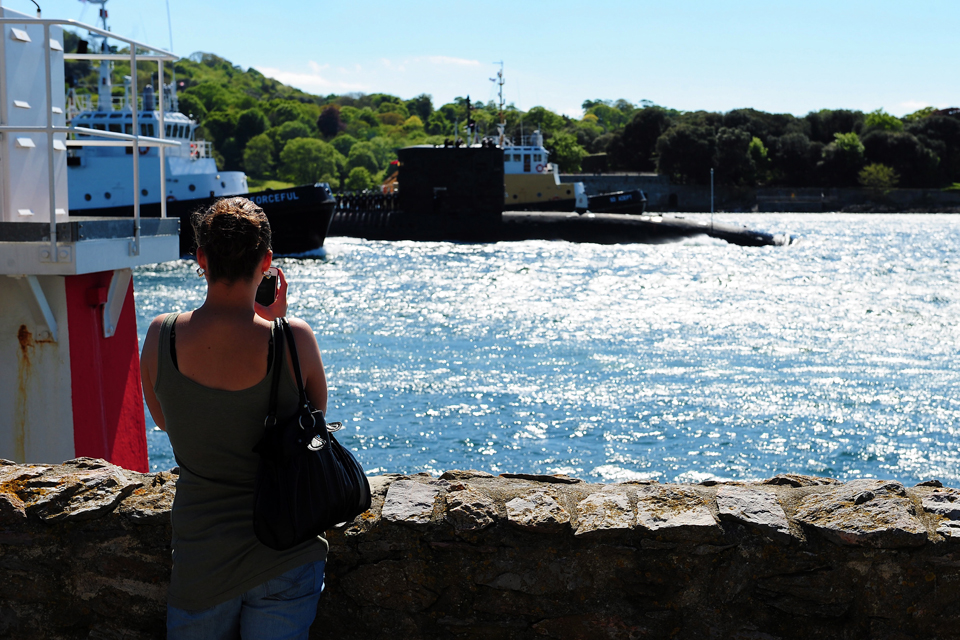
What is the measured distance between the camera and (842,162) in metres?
88.7

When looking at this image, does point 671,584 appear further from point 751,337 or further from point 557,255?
point 557,255

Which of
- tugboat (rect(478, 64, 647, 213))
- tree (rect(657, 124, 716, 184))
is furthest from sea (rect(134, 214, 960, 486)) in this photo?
tree (rect(657, 124, 716, 184))

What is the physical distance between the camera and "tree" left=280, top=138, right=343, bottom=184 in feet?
388

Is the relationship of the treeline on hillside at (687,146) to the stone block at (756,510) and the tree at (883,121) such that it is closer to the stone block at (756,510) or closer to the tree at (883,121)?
the tree at (883,121)

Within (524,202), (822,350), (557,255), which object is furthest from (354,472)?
(524,202)

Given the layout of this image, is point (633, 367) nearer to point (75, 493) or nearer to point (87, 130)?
point (87, 130)

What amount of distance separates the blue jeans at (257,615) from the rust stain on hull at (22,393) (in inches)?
127

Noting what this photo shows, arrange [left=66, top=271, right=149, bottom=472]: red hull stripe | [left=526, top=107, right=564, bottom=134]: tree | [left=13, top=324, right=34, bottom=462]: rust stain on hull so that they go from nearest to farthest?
[left=13, top=324, right=34, bottom=462]: rust stain on hull, [left=66, top=271, right=149, bottom=472]: red hull stripe, [left=526, top=107, right=564, bottom=134]: tree

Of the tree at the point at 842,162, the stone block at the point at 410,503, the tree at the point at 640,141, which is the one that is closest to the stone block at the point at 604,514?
the stone block at the point at 410,503

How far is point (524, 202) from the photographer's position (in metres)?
46.9

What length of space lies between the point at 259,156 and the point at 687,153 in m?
64.4

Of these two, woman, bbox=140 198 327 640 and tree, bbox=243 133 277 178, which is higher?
tree, bbox=243 133 277 178

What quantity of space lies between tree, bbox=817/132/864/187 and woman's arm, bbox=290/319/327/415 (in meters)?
94.8

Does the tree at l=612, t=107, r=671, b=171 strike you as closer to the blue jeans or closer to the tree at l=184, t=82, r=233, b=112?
the tree at l=184, t=82, r=233, b=112
